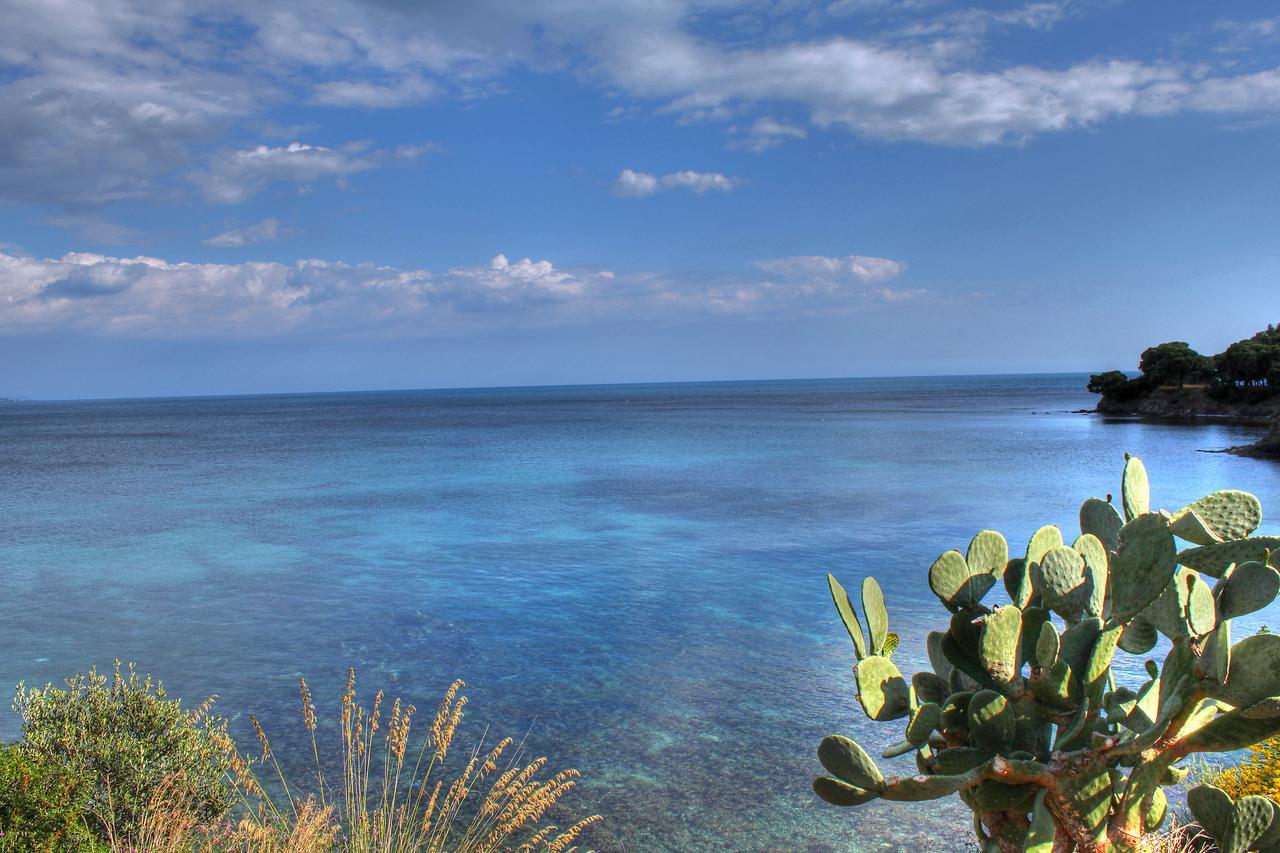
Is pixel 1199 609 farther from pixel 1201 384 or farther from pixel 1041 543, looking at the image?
pixel 1201 384

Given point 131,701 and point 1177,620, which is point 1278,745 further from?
point 131,701

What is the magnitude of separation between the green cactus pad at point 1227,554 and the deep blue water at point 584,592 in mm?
4711

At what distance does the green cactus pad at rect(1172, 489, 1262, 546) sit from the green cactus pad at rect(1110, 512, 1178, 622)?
39 cm

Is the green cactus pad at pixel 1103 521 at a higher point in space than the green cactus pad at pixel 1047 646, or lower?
higher

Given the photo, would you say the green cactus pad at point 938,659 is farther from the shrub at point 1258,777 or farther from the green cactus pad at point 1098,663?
the shrub at point 1258,777

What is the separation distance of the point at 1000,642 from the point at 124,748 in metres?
6.48

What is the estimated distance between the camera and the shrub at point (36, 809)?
5.13m

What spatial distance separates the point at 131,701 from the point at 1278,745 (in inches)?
366

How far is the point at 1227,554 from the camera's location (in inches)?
158

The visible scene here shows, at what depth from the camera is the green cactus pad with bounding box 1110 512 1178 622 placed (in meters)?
3.78

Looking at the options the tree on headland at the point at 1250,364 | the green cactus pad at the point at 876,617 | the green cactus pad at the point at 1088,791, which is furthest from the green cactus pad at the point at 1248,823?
the tree on headland at the point at 1250,364

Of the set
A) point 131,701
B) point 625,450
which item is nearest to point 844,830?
point 131,701

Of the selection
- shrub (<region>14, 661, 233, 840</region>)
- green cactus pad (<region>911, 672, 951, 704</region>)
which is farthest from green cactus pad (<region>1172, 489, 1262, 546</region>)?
shrub (<region>14, 661, 233, 840</region>)

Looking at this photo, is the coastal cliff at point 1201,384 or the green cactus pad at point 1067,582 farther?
the coastal cliff at point 1201,384
